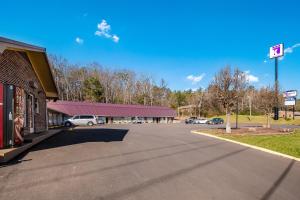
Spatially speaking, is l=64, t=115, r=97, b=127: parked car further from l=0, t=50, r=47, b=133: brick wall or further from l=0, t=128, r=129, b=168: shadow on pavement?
l=0, t=128, r=129, b=168: shadow on pavement

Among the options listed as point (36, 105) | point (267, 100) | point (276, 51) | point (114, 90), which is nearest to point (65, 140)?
point (36, 105)

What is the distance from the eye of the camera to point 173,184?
7.27 m

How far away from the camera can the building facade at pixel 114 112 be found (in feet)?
Result: 184

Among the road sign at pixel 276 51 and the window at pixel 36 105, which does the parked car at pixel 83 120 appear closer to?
the window at pixel 36 105

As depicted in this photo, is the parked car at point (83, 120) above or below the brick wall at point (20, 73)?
below

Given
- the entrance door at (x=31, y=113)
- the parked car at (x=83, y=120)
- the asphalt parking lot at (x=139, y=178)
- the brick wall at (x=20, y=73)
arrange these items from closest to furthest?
the asphalt parking lot at (x=139, y=178), the brick wall at (x=20, y=73), the entrance door at (x=31, y=113), the parked car at (x=83, y=120)

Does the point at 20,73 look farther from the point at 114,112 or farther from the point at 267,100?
the point at 114,112

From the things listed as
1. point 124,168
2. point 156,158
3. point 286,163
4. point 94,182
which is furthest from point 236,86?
point 94,182

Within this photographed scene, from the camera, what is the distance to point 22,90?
1655cm

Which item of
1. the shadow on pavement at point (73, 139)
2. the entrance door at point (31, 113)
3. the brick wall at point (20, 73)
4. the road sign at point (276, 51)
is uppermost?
the road sign at point (276, 51)

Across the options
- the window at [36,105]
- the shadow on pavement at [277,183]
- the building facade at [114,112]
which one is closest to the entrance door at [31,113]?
the window at [36,105]

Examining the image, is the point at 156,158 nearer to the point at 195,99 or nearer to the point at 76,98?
the point at 76,98

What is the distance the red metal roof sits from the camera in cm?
5619

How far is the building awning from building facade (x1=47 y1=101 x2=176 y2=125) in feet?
72.0
